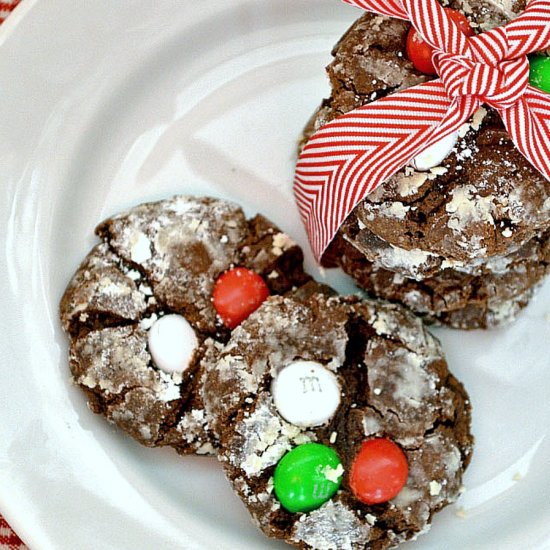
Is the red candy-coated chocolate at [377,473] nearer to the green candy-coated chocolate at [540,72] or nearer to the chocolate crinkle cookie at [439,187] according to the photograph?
the chocolate crinkle cookie at [439,187]

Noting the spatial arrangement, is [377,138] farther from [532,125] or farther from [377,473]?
[377,473]

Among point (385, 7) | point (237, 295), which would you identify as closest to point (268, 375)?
point (237, 295)

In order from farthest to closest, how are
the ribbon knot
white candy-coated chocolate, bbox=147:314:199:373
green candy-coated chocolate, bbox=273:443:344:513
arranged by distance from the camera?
1. white candy-coated chocolate, bbox=147:314:199:373
2. green candy-coated chocolate, bbox=273:443:344:513
3. the ribbon knot

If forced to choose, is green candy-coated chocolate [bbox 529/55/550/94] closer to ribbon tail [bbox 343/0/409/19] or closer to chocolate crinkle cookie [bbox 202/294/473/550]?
ribbon tail [bbox 343/0/409/19]


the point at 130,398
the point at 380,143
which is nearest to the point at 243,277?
the point at 130,398

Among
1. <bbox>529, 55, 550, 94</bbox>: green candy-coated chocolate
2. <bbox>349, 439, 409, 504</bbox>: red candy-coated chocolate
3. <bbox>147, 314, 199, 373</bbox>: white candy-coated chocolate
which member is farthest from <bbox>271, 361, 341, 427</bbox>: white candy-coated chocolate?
<bbox>529, 55, 550, 94</bbox>: green candy-coated chocolate

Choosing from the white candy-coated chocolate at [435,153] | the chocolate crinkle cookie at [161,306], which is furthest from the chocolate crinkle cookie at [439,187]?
the chocolate crinkle cookie at [161,306]
